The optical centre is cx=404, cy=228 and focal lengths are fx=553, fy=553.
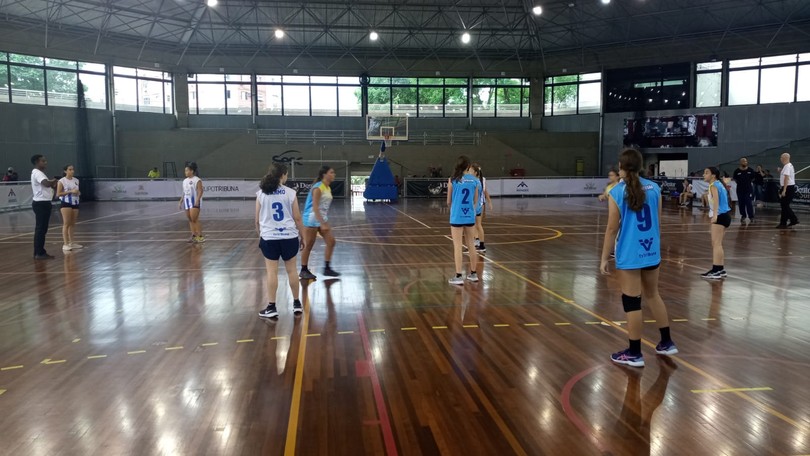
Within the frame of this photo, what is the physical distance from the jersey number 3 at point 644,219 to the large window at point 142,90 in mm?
35945

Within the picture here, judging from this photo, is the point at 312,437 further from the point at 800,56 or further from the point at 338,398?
the point at 800,56

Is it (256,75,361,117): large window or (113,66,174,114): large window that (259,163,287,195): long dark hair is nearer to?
(113,66,174,114): large window

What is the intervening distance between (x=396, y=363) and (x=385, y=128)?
27.9m

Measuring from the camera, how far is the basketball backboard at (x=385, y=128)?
3203 centimetres

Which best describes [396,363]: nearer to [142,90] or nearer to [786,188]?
[786,188]

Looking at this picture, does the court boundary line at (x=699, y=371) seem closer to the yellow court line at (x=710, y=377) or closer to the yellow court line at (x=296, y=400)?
the yellow court line at (x=710, y=377)

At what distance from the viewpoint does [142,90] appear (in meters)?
35.2

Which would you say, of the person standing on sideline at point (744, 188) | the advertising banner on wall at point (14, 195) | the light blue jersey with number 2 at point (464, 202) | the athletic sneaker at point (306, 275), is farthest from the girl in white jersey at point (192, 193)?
the person standing on sideline at point (744, 188)

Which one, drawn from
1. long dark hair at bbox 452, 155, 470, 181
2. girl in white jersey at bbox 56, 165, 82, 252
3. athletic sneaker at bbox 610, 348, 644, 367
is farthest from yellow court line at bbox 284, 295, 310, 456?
girl in white jersey at bbox 56, 165, 82, 252

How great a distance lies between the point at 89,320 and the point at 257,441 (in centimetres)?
413

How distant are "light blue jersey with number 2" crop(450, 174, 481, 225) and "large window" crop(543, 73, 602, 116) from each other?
105 feet

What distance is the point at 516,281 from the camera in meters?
8.84

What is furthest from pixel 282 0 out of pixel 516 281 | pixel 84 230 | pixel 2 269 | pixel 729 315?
pixel 729 315

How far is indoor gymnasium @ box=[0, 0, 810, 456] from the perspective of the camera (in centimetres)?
404
